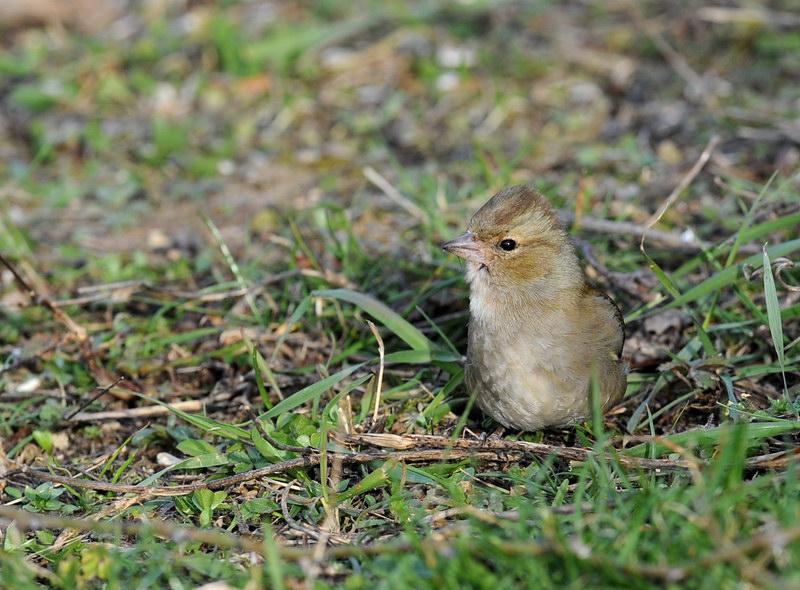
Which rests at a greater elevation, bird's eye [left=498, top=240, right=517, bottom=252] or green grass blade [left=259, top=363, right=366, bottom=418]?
bird's eye [left=498, top=240, right=517, bottom=252]

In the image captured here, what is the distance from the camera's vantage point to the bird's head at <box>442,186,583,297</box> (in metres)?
3.83

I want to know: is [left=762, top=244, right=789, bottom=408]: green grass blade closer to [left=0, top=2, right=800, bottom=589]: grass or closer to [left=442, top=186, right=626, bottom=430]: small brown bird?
[left=0, top=2, right=800, bottom=589]: grass

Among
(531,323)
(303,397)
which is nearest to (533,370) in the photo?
(531,323)

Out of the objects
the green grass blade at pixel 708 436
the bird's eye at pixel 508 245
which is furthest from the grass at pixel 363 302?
the bird's eye at pixel 508 245

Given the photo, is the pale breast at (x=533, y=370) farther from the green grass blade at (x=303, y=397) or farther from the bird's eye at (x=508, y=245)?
the green grass blade at (x=303, y=397)

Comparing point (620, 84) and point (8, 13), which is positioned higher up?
point (8, 13)

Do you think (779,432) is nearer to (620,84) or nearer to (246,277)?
(246,277)

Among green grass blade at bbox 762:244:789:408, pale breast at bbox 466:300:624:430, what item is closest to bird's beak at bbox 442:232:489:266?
pale breast at bbox 466:300:624:430

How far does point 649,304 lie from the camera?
14.2 feet

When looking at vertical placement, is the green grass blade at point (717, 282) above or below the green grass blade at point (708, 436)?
above

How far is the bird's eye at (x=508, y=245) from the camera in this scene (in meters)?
3.86

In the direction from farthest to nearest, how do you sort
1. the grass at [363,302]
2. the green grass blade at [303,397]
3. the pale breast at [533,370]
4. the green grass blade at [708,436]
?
the green grass blade at [303,397]
the pale breast at [533,370]
the green grass blade at [708,436]
the grass at [363,302]

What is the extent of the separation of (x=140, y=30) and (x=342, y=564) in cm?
649

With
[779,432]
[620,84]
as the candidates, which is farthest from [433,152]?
[779,432]
